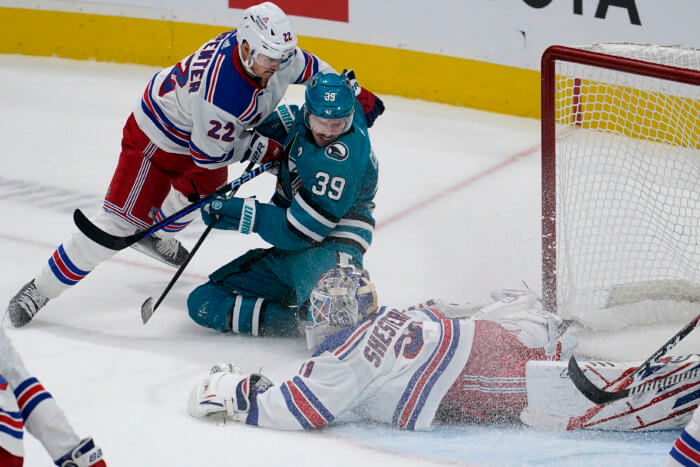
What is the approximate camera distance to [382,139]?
534 cm

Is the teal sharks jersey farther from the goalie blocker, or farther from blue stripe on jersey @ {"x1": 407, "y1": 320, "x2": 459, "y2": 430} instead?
the goalie blocker

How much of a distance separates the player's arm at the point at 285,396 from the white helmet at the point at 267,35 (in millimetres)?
983

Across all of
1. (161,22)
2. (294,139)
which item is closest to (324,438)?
(294,139)

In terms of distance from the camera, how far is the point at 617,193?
337 cm

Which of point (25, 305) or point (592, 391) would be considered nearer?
point (592, 391)

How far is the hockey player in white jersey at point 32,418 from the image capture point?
178 cm

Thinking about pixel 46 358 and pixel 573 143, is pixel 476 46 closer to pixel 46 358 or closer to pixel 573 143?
pixel 573 143

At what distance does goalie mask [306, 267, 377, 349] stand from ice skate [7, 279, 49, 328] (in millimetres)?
1173

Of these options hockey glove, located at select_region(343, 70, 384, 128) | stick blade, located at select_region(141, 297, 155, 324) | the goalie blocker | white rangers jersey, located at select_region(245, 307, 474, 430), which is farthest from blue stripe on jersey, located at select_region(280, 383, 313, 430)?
hockey glove, located at select_region(343, 70, 384, 128)

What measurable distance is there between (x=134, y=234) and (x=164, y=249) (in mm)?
459

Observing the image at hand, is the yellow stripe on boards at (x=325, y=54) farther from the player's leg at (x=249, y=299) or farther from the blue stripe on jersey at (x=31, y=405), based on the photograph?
the blue stripe on jersey at (x=31, y=405)

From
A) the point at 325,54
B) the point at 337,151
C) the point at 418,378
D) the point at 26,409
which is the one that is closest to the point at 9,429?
the point at 26,409

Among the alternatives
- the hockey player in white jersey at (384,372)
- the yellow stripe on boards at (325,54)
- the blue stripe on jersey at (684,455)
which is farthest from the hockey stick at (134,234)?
the yellow stripe on boards at (325,54)

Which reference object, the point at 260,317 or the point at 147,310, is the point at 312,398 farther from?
the point at 147,310
